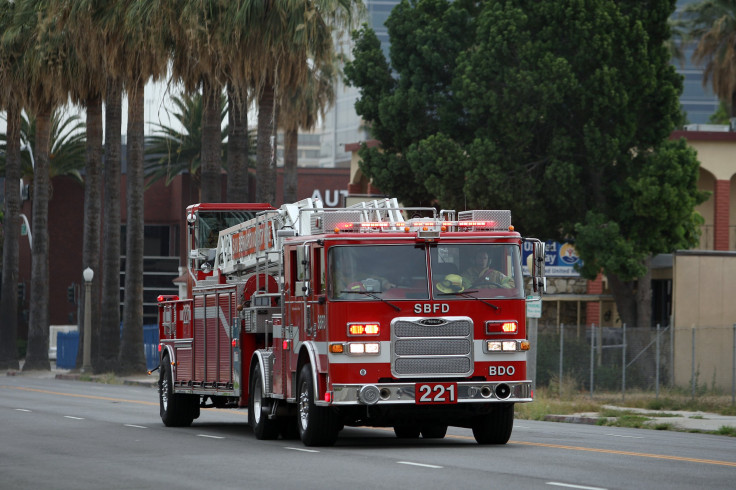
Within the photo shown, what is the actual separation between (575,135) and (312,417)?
22.7 meters

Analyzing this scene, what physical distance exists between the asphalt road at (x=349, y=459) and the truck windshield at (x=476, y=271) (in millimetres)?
2075

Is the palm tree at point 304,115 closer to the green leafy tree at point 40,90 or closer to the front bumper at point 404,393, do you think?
the green leafy tree at point 40,90

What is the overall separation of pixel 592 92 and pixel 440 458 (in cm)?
2277

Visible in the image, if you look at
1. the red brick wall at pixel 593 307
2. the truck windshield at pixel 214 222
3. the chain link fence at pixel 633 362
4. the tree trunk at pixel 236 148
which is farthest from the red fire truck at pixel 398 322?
the red brick wall at pixel 593 307

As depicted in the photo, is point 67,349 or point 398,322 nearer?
point 398,322

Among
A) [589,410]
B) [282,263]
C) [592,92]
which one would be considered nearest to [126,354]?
[592,92]

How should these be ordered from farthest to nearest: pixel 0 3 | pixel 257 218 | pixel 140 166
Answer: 1. pixel 0 3
2. pixel 140 166
3. pixel 257 218

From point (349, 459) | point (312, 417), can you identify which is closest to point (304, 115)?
point (312, 417)

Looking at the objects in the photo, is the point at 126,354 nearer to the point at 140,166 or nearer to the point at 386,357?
the point at 140,166

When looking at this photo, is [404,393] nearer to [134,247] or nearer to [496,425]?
Result: [496,425]

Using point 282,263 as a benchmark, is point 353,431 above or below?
below

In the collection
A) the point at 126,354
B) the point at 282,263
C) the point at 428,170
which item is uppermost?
the point at 428,170

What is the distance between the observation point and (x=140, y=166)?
47.8m

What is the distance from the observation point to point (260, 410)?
66.4 ft
